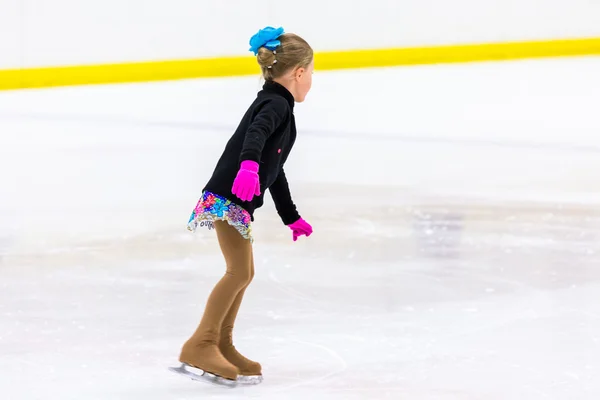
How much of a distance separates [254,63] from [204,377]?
4748mm

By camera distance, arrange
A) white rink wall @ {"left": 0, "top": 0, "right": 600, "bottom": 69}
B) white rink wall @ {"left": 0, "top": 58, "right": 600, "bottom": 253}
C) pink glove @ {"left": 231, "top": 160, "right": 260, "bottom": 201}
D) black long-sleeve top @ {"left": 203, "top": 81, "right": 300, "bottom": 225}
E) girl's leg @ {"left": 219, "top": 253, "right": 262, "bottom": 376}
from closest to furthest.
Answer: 1. pink glove @ {"left": 231, "top": 160, "right": 260, "bottom": 201}
2. black long-sleeve top @ {"left": 203, "top": 81, "right": 300, "bottom": 225}
3. girl's leg @ {"left": 219, "top": 253, "right": 262, "bottom": 376}
4. white rink wall @ {"left": 0, "top": 58, "right": 600, "bottom": 253}
5. white rink wall @ {"left": 0, "top": 0, "right": 600, "bottom": 69}

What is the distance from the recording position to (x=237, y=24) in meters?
6.59

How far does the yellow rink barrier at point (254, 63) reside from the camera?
6191 millimetres

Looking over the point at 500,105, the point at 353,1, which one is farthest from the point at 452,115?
the point at 353,1

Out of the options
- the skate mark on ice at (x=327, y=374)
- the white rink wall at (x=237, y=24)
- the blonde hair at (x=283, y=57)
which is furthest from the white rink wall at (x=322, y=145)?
the blonde hair at (x=283, y=57)

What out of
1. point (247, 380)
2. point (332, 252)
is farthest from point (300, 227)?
point (332, 252)

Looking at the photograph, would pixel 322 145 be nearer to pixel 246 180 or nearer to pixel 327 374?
pixel 327 374

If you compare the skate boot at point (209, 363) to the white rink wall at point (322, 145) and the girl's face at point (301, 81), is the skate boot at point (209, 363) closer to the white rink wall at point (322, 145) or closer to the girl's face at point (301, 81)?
the girl's face at point (301, 81)

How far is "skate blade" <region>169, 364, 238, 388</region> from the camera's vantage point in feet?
6.81

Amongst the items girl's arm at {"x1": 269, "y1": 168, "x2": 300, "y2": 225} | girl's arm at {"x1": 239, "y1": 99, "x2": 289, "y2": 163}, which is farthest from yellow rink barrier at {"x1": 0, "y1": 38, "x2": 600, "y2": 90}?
girl's arm at {"x1": 239, "y1": 99, "x2": 289, "y2": 163}

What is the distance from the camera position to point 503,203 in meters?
3.74

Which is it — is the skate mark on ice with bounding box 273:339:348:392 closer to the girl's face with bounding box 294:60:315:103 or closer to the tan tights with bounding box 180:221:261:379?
the tan tights with bounding box 180:221:261:379

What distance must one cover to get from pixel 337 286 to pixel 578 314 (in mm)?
637

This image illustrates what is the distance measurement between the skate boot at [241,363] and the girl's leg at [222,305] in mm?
24
